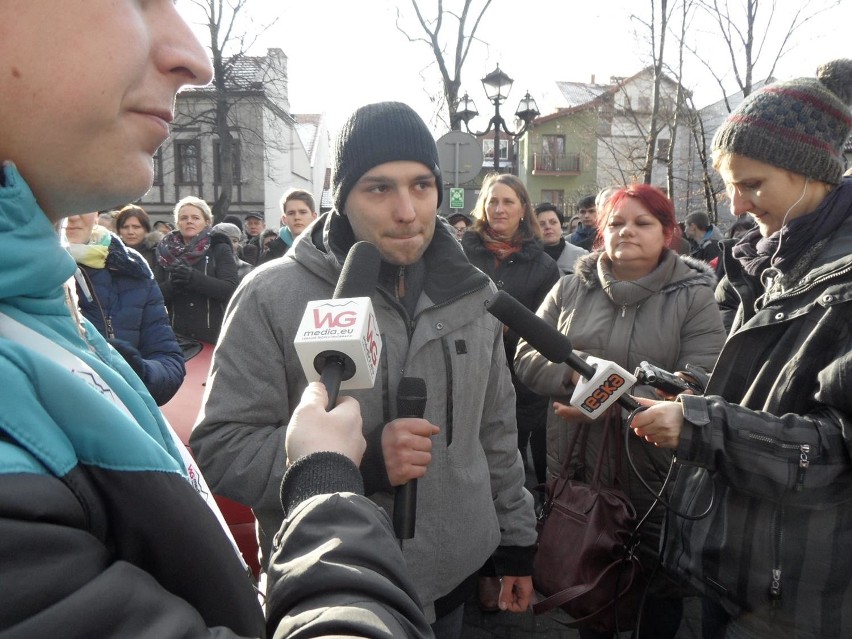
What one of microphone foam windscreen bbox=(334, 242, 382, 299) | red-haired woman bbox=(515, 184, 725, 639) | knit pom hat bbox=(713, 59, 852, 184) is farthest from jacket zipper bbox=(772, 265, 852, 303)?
microphone foam windscreen bbox=(334, 242, 382, 299)

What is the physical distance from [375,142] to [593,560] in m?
1.89

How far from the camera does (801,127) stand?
2205mm

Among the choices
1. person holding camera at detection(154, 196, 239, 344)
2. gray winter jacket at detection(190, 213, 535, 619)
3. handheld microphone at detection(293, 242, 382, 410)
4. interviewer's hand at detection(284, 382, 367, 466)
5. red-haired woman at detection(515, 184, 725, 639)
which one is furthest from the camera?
person holding camera at detection(154, 196, 239, 344)

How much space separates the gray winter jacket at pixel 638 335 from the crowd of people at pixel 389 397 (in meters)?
0.02

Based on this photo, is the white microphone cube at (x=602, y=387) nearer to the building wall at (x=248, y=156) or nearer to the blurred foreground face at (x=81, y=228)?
the blurred foreground face at (x=81, y=228)

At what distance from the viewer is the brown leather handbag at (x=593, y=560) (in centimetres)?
262

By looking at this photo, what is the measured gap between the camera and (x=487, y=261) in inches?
199

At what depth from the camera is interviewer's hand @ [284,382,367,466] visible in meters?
1.06

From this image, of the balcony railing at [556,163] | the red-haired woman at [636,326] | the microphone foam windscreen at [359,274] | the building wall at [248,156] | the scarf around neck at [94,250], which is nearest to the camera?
the microphone foam windscreen at [359,274]

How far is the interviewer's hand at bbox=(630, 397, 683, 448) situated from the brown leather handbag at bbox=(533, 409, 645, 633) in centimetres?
71

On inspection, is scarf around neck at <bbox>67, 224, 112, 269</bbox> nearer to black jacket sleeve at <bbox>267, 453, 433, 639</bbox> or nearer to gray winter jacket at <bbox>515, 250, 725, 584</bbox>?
gray winter jacket at <bbox>515, 250, 725, 584</bbox>

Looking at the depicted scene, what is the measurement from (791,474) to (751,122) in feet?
4.00

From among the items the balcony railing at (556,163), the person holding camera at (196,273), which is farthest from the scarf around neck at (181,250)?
the balcony railing at (556,163)

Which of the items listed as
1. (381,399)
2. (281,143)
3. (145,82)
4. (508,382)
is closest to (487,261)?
(508,382)
